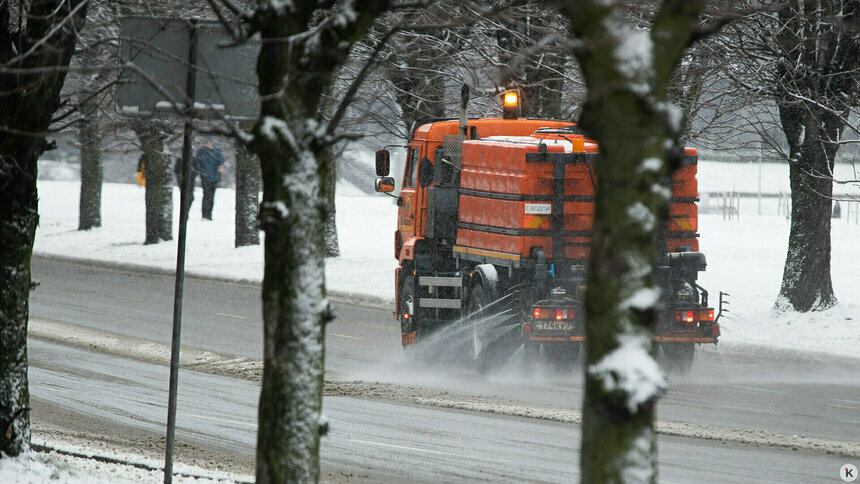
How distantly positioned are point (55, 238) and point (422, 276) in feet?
70.5

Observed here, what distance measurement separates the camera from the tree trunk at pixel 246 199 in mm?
27219

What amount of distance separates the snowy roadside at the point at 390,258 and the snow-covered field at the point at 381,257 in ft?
0.09

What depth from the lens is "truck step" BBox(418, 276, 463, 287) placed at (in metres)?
A: 13.6

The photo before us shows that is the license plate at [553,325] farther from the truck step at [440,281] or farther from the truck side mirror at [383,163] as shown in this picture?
the truck side mirror at [383,163]

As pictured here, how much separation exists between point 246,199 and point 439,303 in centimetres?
1467

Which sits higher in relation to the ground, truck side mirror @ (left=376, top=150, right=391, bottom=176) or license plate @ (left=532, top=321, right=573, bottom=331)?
truck side mirror @ (left=376, top=150, right=391, bottom=176)

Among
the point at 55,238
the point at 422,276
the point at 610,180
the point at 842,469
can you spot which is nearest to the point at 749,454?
the point at 842,469

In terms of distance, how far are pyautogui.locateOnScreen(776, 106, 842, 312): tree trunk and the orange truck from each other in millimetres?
4334

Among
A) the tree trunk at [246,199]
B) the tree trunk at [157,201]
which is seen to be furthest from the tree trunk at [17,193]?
the tree trunk at [157,201]

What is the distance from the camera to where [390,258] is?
2573 cm

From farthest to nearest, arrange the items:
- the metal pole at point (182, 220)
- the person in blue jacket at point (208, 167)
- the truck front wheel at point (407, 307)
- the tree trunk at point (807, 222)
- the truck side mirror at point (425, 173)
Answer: the person in blue jacket at point (208, 167)
the tree trunk at point (807, 222)
the truck side mirror at point (425, 173)
the truck front wheel at point (407, 307)
the metal pole at point (182, 220)

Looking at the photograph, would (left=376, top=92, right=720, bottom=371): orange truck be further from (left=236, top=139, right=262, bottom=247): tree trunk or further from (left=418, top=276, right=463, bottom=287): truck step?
(left=236, top=139, right=262, bottom=247): tree trunk

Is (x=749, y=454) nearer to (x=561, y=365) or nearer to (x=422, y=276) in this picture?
(x=561, y=365)

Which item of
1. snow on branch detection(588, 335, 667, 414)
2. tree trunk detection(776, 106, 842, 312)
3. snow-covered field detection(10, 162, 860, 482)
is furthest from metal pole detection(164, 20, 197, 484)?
tree trunk detection(776, 106, 842, 312)
